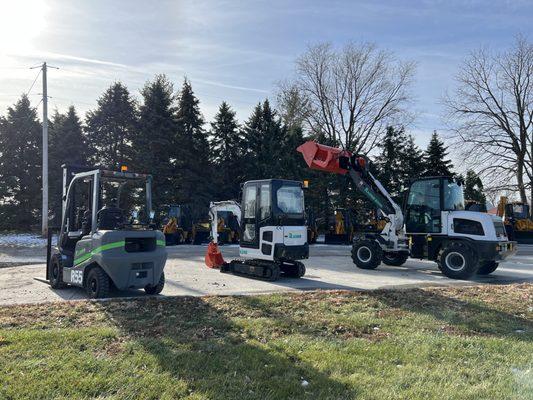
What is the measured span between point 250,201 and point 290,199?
1076 millimetres

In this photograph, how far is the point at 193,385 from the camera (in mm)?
4539

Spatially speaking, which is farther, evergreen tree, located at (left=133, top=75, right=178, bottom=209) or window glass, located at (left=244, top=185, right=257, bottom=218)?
evergreen tree, located at (left=133, top=75, right=178, bottom=209)

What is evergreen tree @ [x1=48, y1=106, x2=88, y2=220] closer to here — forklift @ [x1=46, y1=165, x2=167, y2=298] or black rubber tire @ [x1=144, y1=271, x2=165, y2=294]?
forklift @ [x1=46, y1=165, x2=167, y2=298]

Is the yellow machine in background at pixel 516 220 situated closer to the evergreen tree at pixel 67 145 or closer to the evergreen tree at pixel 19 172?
the evergreen tree at pixel 67 145

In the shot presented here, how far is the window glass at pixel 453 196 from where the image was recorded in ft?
46.3

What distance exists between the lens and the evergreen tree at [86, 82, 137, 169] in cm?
3797

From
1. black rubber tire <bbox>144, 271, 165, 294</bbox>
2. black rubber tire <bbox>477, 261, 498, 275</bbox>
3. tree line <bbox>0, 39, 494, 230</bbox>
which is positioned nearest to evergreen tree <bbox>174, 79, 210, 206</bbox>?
tree line <bbox>0, 39, 494, 230</bbox>

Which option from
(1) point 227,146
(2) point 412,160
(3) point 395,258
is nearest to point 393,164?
(2) point 412,160

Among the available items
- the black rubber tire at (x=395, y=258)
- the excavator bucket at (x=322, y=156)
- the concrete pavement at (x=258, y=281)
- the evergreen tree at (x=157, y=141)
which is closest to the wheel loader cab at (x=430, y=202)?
the concrete pavement at (x=258, y=281)

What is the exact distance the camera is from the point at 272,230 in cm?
1226

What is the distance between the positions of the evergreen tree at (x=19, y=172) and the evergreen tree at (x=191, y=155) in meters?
12.6

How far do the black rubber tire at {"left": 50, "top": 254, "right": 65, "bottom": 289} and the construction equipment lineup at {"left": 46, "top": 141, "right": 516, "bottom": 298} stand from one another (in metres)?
0.02

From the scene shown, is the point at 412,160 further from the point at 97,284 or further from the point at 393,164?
the point at 97,284

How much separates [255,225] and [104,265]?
4.74 m
